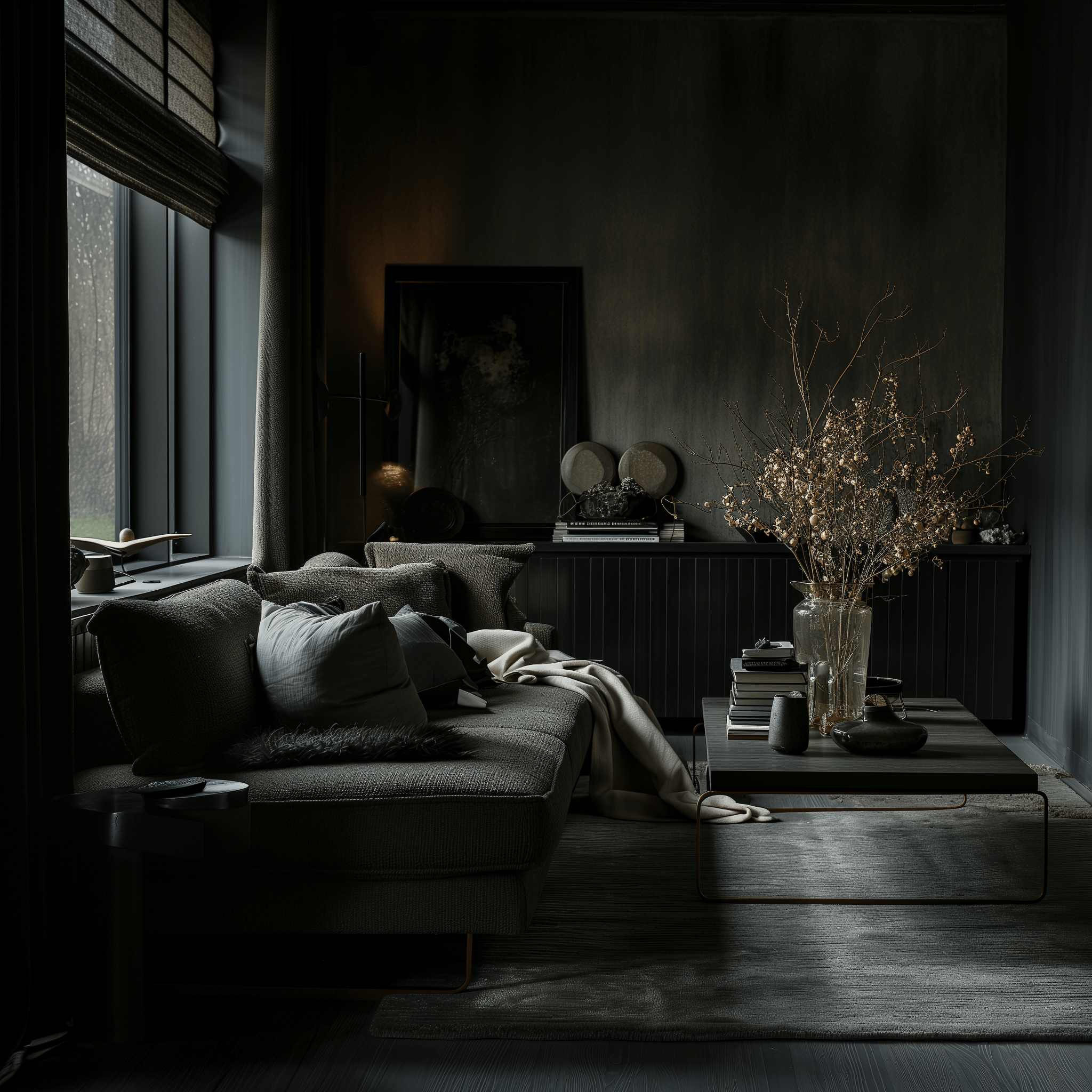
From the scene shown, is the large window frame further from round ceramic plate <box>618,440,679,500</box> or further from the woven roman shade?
round ceramic plate <box>618,440,679,500</box>

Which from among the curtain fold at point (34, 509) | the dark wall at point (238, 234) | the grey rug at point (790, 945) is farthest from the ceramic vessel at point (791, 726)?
the dark wall at point (238, 234)

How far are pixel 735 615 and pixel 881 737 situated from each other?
2.02 m

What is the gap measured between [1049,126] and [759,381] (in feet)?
5.23

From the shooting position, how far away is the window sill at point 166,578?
9.37ft

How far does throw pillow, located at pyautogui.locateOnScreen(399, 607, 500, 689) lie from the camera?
3.38m

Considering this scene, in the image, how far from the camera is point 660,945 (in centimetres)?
248

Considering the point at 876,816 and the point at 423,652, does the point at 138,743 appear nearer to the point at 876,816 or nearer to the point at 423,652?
the point at 423,652

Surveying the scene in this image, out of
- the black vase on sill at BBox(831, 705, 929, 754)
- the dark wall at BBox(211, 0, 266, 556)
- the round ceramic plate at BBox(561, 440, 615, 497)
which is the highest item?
the dark wall at BBox(211, 0, 266, 556)

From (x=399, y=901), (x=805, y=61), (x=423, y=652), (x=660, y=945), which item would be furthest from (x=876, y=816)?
(x=805, y=61)

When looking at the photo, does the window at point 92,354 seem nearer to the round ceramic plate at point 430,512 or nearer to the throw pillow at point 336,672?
the throw pillow at point 336,672

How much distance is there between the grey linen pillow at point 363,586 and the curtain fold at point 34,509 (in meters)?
1.11

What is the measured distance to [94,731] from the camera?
2467 millimetres

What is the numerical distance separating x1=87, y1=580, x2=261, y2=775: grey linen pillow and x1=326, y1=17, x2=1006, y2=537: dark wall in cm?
275

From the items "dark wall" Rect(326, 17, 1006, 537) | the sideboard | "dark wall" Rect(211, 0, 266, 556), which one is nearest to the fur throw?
"dark wall" Rect(211, 0, 266, 556)
